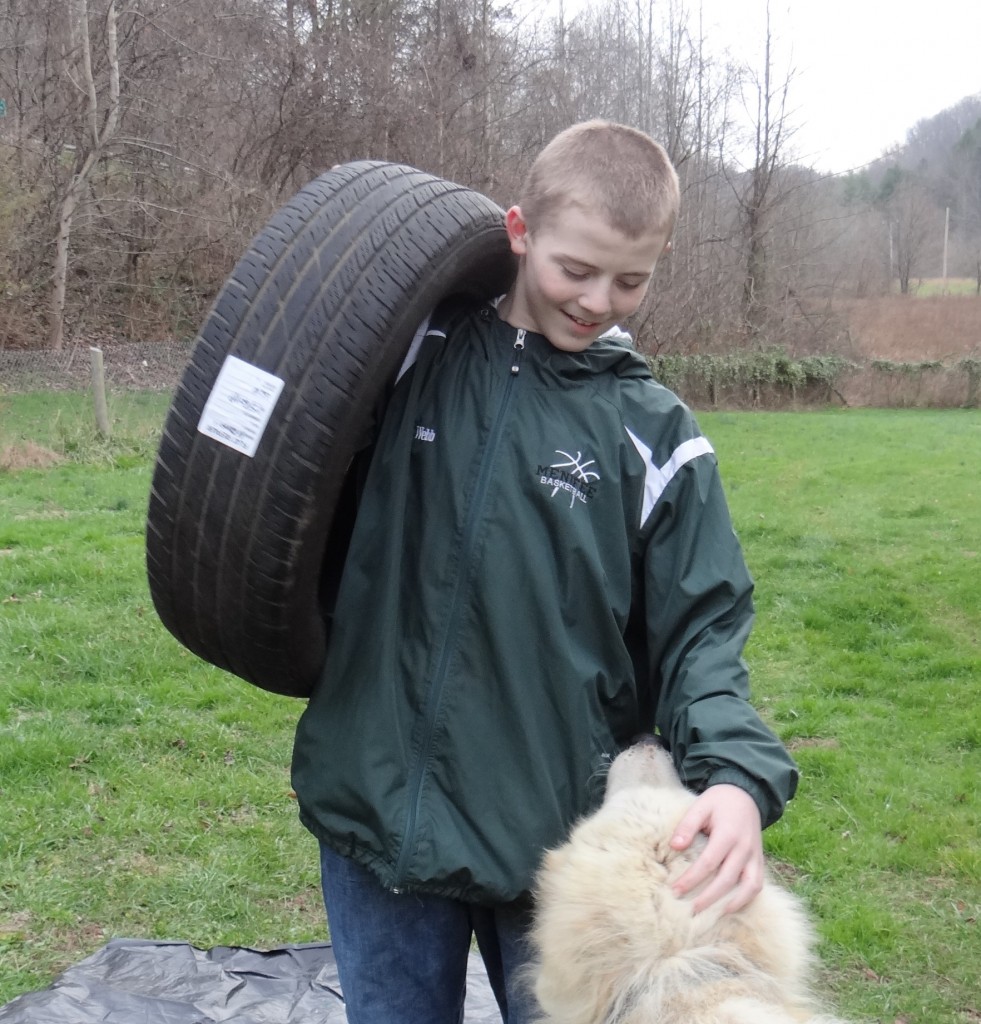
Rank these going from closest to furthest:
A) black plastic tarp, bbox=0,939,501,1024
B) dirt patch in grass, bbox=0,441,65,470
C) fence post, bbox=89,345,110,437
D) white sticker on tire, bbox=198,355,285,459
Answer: white sticker on tire, bbox=198,355,285,459
black plastic tarp, bbox=0,939,501,1024
dirt patch in grass, bbox=0,441,65,470
fence post, bbox=89,345,110,437

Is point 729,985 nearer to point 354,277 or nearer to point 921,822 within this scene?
point 354,277

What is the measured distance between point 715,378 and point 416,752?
76.2ft

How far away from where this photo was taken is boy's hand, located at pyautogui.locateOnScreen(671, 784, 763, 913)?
4.34 ft

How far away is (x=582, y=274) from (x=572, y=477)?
0.34 metres

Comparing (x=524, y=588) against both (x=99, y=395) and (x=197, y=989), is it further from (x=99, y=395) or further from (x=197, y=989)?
(x=99, y=395)

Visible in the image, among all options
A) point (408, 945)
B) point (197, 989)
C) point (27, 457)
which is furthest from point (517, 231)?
point (27, 457)

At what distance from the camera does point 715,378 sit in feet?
78.8

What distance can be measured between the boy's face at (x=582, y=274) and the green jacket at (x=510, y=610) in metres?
0.06

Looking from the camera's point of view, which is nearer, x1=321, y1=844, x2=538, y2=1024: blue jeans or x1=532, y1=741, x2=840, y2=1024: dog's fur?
x1=532, y1=741, x2=840, y2=1024: dog's fur

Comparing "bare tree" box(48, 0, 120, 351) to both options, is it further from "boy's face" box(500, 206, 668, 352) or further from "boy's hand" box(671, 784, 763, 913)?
"boy's hand" box(671, 784, 763, 913)

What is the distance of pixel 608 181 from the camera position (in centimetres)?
166

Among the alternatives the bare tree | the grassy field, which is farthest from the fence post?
the bare tree

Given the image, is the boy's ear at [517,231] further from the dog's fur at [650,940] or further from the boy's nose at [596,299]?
the dog's fur at [650,940]

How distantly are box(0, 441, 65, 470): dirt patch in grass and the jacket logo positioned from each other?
10.8m
